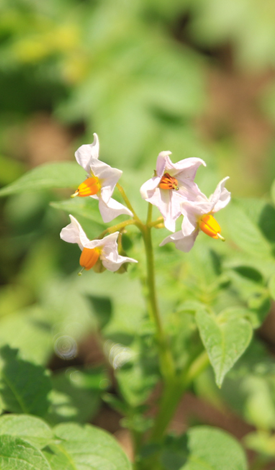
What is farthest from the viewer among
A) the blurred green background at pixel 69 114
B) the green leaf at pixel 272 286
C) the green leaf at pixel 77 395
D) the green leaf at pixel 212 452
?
the blurred green background at pixel 69 114

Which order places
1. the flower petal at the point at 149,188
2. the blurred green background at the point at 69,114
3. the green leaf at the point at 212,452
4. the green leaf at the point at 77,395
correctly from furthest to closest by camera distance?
1. the blurred green background at the point at 69,114
2. the green leaf at the point at 77,395
3. the green leaf at the point at 212,452
4. the flower petal at the point at 149,188

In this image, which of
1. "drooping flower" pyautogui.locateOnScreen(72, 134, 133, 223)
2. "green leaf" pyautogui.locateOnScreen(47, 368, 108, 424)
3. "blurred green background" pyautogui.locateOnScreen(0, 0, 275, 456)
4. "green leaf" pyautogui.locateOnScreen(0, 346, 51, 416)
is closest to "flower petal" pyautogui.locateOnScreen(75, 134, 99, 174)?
"drooping flower" pyautogui.locateOnScreen(72, 134, 133, 223)

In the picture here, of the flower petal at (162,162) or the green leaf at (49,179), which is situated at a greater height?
the flower petal at (162,162)

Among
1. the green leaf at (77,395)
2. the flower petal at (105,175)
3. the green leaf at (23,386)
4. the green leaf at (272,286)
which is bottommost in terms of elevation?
the green leaf at (77,395)

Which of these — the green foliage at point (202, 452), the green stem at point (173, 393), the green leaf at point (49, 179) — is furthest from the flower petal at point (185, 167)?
the green foliage at point (202, 452)

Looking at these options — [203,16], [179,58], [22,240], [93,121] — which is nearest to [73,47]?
[93,121]

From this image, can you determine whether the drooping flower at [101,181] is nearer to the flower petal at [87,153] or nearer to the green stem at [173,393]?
the flower petal at [87,153]

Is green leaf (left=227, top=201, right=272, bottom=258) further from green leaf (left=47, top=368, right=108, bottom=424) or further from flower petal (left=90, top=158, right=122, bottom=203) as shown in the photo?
green leaf (left=47, top=368, right=108, bottom=424)

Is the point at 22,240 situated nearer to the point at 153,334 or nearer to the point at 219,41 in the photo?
the point at 153,334
